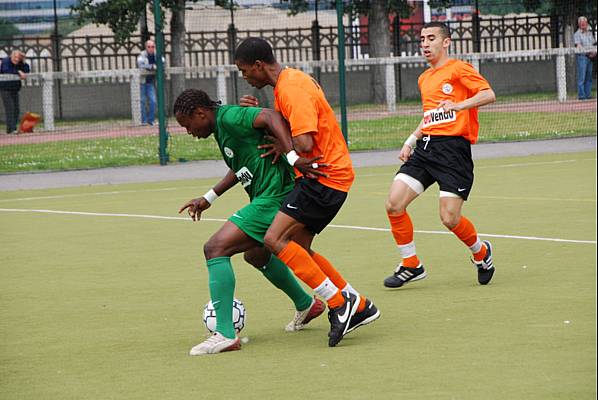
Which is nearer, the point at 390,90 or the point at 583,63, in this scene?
the point at 390,90

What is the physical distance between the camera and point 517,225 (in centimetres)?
1172

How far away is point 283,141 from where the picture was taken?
6.72 metres

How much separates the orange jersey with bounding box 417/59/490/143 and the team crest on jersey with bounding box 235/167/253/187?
2.20 m

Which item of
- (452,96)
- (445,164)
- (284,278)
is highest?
(452,96)

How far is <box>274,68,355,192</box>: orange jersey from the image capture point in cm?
677

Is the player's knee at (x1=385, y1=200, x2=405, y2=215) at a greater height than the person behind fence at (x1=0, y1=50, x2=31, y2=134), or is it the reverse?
the person behind fence at (x1=0, y1=50, x2=31, y2=134)

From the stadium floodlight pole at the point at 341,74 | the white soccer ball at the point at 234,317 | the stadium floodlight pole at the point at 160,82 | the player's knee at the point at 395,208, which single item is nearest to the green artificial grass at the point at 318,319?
the white soccer ball at the point at 234,317

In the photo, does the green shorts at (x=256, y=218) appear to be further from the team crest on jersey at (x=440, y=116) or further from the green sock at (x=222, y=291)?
the team crest on jersey at (x=440, y=116)

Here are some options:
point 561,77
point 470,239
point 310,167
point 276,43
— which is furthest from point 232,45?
point 310,167

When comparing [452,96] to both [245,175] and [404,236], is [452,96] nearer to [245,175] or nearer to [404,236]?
[404,236]

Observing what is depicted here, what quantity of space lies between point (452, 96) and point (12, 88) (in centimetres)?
1477

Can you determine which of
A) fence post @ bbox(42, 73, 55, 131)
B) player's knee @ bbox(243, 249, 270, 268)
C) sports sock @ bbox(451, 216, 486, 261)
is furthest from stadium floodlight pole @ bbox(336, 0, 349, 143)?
player's knee @ bbox(243, 249, 270, 268)

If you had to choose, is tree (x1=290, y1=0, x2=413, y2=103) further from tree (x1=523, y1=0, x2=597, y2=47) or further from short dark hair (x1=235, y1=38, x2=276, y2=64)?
short dark hair (x1=235, y1=38, x2=276, y2=64)

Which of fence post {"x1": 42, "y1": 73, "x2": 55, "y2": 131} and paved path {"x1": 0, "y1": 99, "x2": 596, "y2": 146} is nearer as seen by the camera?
paved path {"x1": 0, "y1": 99, "x2": 596, "y2": 146}
